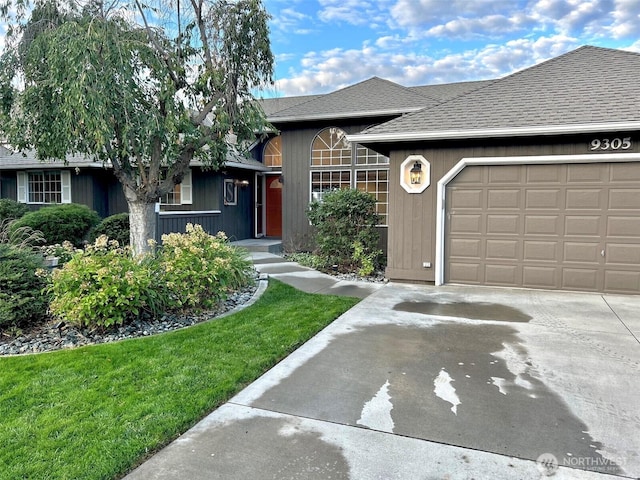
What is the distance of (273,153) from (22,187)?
8.41 meters

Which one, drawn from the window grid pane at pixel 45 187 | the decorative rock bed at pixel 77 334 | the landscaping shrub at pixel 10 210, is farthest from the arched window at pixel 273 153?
the decorative rock bed at pixel 77 334

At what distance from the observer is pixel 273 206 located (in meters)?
14.0

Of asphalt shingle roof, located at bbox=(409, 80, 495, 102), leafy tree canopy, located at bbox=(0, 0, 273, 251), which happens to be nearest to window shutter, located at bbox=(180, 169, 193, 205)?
leafy tree canopy, located at bbox=(0, 0, 273, 251)

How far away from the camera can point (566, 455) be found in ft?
8.45

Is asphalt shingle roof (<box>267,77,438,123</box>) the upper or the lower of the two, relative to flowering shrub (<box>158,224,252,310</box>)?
upper

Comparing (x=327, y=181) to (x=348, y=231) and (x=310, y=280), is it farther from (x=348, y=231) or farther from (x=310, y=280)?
(x=310, y=280)

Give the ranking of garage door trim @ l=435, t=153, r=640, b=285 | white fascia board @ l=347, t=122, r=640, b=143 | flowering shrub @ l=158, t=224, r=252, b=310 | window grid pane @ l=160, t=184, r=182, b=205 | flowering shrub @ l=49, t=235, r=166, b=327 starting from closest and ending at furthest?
flowering shrub @ l=49, t=235, r=166, b=327
flowering shrub @ l=158, t=224, r=252, b=310
white fascia board @ l=347, t=122, r=640, b=143
garage door trim @ l=435, t=153, r=640, b=285
window grid pane @ l=160, t=184, r=182, b=205

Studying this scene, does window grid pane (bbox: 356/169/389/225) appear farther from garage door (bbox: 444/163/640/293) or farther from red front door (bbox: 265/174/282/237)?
garage door (bbox: 444/163/640/293)

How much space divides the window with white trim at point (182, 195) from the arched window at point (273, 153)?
8.07 feet

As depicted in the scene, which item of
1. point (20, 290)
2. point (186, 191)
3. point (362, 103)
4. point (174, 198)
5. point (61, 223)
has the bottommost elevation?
point (20, 290)

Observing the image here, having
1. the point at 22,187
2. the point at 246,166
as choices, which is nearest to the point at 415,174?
the point at 246,166

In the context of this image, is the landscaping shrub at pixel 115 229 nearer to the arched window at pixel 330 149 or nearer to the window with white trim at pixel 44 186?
the window with white trim at pixel 44 186
